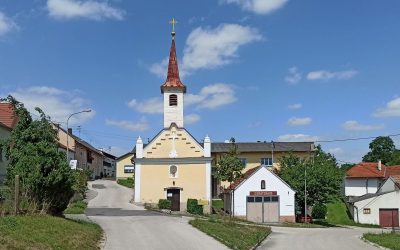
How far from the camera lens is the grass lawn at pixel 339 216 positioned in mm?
57491

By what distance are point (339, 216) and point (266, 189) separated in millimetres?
16174

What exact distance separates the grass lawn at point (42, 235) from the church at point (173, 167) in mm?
34046

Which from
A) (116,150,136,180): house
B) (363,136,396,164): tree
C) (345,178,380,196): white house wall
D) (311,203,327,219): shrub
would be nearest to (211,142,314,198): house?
(345,178,380,196): white house wall

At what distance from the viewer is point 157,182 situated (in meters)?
55.0

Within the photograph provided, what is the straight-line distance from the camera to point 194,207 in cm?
5019

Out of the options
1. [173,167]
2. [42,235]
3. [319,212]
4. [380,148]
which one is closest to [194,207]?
[173,167]

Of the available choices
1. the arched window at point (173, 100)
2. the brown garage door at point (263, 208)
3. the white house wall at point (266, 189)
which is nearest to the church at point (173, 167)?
the arched window at point (173, 100)

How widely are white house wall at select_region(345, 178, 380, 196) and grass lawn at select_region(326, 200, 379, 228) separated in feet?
13.8

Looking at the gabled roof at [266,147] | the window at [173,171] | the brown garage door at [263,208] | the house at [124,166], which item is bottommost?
the brown garage door at [263,208]

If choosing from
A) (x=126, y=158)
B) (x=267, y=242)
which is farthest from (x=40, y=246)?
(x=126, y=158)

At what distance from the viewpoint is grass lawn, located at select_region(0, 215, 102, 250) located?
14.1 m

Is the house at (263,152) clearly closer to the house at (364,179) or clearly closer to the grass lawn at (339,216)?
the house at (364,179)

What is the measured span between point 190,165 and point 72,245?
3882cm

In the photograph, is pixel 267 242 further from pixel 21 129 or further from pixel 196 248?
pixel 21 129
